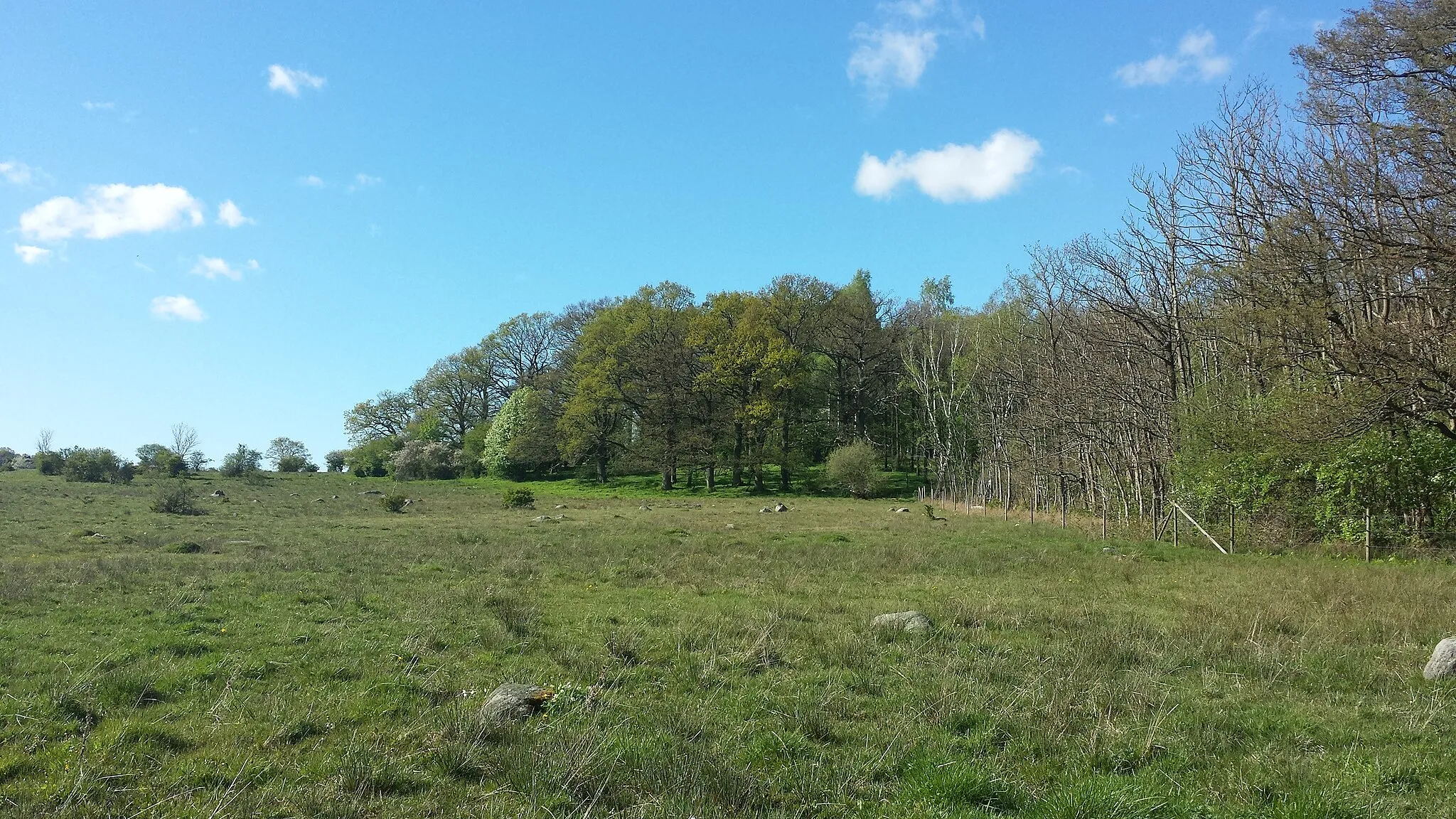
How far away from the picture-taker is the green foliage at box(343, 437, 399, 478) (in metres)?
77.9

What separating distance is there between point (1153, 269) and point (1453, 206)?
40.6 feet

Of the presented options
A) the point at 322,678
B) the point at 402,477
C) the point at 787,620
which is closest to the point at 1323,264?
the point at 787,620

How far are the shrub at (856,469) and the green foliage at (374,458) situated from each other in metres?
46.5

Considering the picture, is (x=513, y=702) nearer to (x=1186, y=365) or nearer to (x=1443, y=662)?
(x=1443, y=662)

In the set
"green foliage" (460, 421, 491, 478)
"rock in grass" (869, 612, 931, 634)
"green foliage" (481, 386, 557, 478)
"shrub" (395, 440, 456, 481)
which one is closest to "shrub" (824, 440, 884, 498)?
"green foliage" (481, 386, 557, 478)

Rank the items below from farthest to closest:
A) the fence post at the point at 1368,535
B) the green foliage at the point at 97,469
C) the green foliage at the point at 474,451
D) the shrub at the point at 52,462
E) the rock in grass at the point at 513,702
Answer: the green foliage at the point at 474,451
the shrub at the point at 52,462
the green foliage at the point at 97,469
the fence post at the point at 1368,535
the rock in grass at the point at 513,702

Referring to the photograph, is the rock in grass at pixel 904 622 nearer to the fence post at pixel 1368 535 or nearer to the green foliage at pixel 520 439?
the fence post at pixel 1368 535

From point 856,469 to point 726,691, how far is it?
45.4m

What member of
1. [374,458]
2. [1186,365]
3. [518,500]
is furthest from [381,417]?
[1186,365]

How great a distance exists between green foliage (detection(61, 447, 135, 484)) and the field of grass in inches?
1583

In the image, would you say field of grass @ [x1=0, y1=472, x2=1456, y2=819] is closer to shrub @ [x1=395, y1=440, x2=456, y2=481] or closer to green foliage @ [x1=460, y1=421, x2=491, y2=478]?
green foliage @ [x1=460, y1=421, x2=491, y2=478]

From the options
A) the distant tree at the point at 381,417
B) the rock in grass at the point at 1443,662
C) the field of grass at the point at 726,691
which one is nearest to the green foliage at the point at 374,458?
the distant tree at the point at 381,417

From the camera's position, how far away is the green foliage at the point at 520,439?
204ft

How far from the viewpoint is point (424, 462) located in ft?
235
